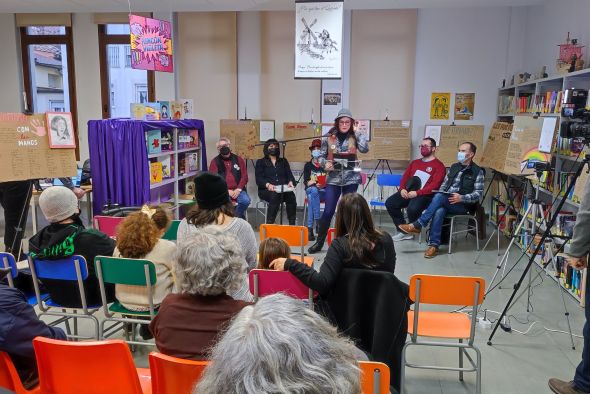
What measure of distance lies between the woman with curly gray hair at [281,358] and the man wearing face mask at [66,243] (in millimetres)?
2310

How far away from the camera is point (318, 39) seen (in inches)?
235

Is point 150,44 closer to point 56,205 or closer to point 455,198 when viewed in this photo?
point 56,205

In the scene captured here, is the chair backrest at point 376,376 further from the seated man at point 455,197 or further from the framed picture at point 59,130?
the seated man at point 455,197

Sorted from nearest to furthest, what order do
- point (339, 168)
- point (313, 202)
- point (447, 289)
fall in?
1. point (447, 289)
2. point (339, 168)
3. point (313, 202)

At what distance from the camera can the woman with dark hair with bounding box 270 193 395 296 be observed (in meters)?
2.40

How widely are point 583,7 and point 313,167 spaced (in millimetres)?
3639

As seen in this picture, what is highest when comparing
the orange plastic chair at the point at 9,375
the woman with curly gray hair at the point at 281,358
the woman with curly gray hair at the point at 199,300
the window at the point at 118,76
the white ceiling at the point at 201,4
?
the white ceiling at the point at 201,4

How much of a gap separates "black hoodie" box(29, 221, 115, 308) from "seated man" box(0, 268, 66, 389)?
970mm

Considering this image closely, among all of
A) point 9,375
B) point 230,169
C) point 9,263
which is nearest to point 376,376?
point 9,375

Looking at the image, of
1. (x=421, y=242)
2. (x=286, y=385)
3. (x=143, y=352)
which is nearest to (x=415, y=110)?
(x=421, y=242)

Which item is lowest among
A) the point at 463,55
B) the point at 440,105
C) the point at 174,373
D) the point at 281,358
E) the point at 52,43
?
the point at 174,373

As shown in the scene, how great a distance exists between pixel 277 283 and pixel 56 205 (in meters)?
1.38

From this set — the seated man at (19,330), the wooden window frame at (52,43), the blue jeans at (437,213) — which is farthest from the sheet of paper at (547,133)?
the wooden window frame at (52,43)

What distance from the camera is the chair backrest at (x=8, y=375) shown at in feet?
5.87
